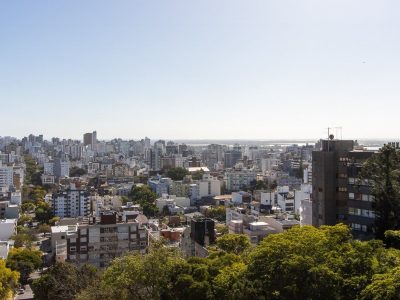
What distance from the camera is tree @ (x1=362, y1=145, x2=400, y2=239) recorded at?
16.1m

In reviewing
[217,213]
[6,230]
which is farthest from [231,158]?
[6,230]

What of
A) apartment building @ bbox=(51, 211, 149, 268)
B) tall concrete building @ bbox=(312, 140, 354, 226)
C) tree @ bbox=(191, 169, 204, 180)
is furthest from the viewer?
tree @ bbox=(191, 169, 204, 180)

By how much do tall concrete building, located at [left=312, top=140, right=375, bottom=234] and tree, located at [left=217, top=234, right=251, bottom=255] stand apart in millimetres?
3394

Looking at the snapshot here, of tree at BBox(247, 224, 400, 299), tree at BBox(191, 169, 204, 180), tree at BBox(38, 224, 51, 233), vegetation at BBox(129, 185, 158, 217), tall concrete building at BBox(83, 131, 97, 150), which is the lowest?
tree at BBox(38, 224, 51, 233)

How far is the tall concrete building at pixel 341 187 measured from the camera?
62.0 ft

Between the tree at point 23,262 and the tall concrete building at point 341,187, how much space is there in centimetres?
1507

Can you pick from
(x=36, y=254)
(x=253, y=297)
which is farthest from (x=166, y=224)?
(x=253, y=297)

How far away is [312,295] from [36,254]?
20.8 meters

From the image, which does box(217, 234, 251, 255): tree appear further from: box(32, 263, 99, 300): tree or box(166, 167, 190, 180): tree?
box(166, 167, 190, 180): tree

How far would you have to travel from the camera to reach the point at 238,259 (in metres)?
14.2

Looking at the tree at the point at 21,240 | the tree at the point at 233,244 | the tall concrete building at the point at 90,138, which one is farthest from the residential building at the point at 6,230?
the tall concrete building at the point at 90,138

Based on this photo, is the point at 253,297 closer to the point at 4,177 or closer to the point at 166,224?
the point at 166,224

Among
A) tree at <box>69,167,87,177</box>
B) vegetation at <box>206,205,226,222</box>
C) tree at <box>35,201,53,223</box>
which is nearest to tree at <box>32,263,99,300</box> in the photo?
vegetation at <box>206,205,226,222</box>

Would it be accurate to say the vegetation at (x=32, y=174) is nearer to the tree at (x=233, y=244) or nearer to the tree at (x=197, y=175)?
the tree at (x=197, y=175)
